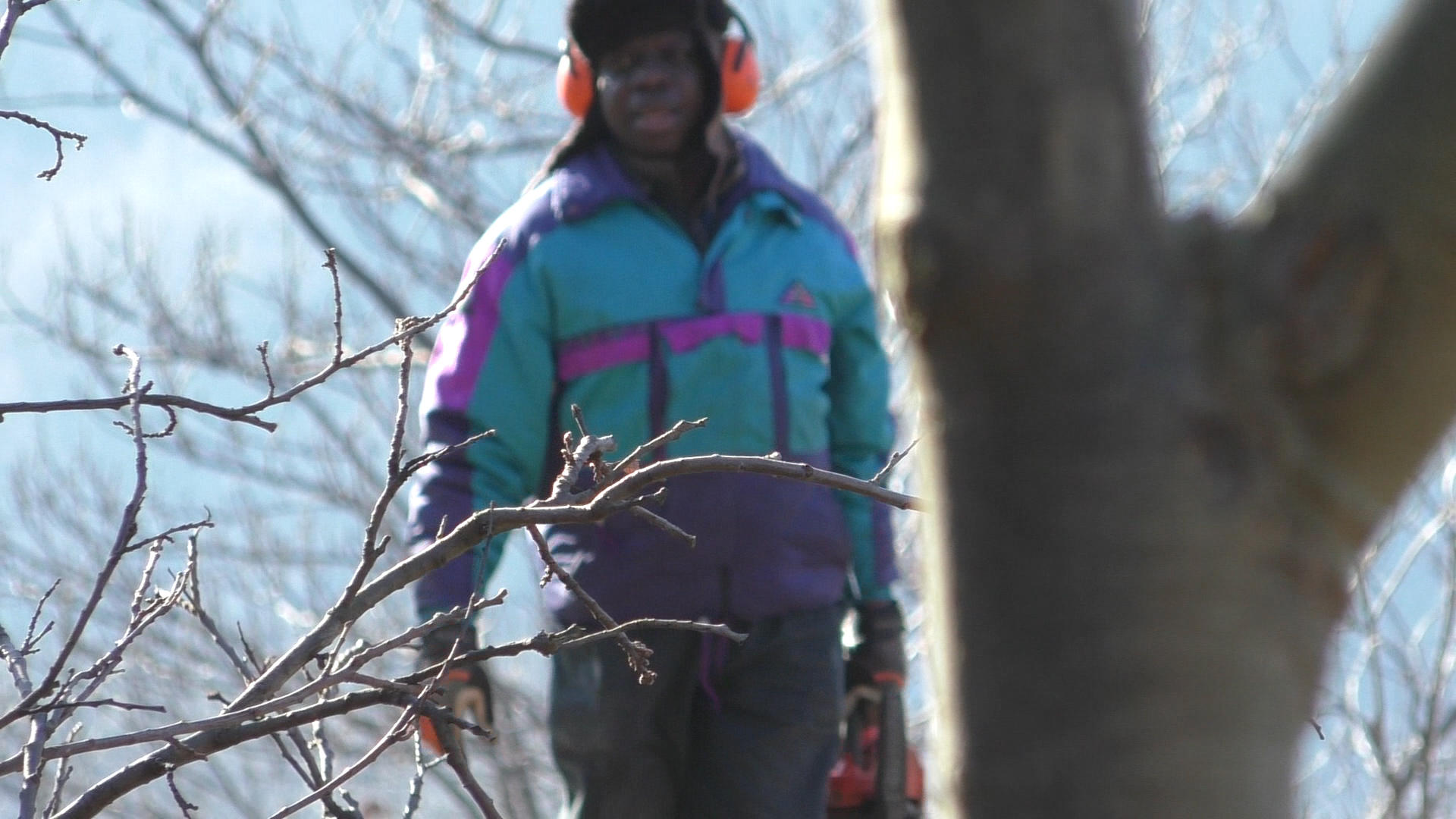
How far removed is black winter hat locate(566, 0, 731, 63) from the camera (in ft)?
11.0

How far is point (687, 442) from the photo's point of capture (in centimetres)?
294

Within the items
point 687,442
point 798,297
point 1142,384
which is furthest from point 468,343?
point 1142,384

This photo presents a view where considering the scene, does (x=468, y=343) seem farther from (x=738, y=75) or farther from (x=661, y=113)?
(x=738, y=75)

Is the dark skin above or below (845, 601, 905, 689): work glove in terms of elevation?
above

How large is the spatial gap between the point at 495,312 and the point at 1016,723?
7.73ft

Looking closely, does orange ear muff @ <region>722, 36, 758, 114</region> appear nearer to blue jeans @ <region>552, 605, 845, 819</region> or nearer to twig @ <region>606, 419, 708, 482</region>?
blue jeans @ <region>552, 605, 845, 819</region>

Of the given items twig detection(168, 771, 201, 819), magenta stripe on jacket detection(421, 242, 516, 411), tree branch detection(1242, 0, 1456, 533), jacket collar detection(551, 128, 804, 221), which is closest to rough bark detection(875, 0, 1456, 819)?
tree branch detection(1242, 0, 1456, 533)

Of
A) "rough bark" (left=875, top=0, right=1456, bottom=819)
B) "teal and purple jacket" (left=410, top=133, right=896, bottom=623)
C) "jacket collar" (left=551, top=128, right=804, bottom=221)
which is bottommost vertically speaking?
"rough bark" (left=875, top=0, right=1456, bottom=819)

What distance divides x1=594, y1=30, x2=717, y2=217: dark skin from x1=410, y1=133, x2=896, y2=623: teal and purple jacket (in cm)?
9

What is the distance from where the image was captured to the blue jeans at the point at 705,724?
2832 millimetres

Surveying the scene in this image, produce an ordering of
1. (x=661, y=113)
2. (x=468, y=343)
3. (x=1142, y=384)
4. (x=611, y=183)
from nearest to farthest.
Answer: (x=1142, y=384)
(x=468, y=343)
(x=611, y=183)
(x=661, y=113)

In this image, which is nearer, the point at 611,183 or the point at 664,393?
the point at 664,393

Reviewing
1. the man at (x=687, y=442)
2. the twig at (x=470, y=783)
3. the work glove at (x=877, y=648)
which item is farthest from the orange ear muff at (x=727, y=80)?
the twig at (x=470, y=783)

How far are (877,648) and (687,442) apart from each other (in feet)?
1.76
